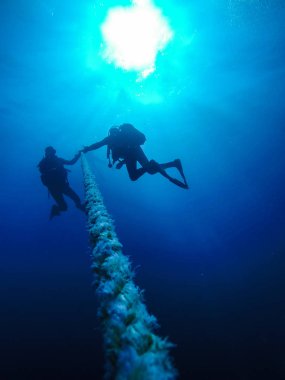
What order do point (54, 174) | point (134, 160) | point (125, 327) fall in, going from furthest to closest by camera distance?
point (54, 174) → point (134, 160) → point (125, 327)

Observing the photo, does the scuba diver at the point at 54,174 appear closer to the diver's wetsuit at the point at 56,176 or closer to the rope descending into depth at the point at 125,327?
the diver's wetsuit at the point at 56,176

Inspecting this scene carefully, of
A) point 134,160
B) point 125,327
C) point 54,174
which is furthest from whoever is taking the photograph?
point 54,174

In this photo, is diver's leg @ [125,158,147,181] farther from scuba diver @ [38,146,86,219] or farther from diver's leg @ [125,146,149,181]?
scuba diver @ [38,146,86,219]

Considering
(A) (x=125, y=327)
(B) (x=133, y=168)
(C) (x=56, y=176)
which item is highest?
(C) (x=56, y=176)

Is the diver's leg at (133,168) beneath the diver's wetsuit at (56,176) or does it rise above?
beneath

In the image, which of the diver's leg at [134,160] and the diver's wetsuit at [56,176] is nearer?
the diver's leg at [134,160]

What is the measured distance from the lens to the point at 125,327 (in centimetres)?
100

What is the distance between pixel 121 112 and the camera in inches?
1383

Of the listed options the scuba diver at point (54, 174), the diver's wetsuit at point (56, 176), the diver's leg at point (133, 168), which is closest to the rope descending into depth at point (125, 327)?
the diver's leg at point (133, 168)

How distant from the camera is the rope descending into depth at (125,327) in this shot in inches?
31.6

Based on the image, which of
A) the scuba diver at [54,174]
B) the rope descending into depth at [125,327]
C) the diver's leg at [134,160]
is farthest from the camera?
the scuba diver at [54,174]

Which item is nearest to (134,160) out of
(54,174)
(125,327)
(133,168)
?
(133,168)

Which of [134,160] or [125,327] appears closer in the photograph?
[125,327]

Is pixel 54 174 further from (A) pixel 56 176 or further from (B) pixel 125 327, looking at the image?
(B) pixel 125 327
